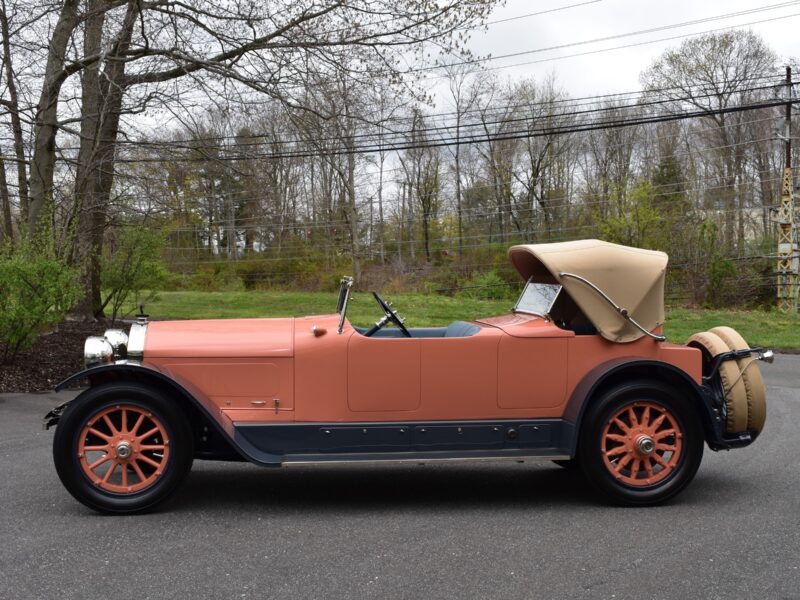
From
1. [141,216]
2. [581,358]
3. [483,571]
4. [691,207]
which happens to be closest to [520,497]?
[581,358]

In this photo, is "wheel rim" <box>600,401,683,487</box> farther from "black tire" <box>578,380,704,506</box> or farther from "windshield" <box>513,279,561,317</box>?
"windshield" <box>513,279,561,317</box>

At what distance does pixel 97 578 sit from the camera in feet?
12.0

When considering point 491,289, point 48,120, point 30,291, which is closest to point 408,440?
point 30,291

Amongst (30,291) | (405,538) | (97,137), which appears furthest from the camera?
(97,137)

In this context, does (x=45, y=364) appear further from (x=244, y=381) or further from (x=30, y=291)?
(x=244, y=381)

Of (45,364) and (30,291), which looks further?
(45,364)

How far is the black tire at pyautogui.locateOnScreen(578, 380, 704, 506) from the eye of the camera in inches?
192

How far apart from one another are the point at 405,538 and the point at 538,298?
206 cm

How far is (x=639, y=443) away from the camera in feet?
16.0

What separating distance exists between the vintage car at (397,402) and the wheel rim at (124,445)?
0.01 meters

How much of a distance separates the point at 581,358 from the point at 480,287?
2767cm

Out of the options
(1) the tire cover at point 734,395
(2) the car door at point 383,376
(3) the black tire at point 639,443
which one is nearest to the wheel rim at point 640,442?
(3) the black tire at point 639,443

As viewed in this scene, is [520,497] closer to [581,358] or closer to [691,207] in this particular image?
[581,358]

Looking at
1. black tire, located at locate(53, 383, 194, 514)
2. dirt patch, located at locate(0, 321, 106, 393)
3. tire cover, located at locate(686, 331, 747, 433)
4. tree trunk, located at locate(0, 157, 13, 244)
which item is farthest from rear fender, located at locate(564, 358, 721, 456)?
tree trunk, located at locate(0, 157, 13, 244)
